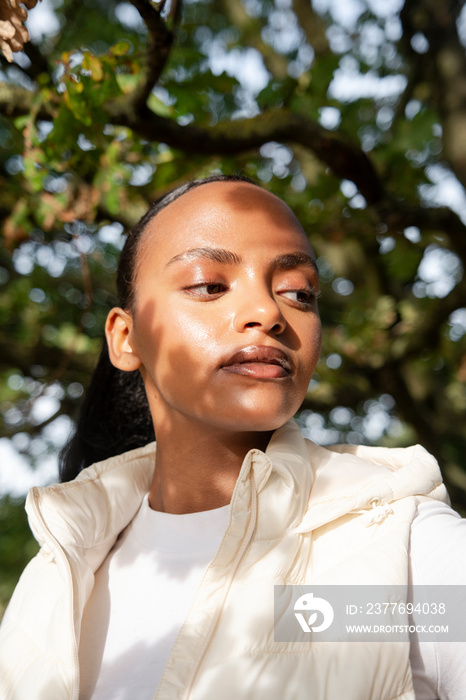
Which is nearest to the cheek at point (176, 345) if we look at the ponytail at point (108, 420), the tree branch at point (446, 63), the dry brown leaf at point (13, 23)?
the ponytail at point (108, 420)

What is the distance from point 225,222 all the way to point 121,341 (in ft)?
2.16

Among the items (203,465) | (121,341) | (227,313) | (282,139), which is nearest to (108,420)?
(121,341)

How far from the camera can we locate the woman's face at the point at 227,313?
1.79 meters

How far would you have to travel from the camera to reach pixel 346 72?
5.61m

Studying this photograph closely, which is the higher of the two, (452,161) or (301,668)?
(452,161)

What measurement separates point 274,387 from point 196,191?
2.75 feet

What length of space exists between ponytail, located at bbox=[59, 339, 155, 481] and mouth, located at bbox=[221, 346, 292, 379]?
3.35 ft

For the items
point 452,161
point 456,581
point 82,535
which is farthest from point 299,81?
point 456,581

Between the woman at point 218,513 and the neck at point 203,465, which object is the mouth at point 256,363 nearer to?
the woman at point 218,513

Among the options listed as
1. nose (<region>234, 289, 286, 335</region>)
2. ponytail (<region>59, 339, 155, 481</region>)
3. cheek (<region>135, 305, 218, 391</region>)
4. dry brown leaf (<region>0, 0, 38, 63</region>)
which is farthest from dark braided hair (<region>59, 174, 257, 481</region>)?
dry brown leaf (<region>0, 0, 38, 63</region>)

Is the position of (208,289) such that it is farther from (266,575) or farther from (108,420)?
(108,420)

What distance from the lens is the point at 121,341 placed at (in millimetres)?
2365

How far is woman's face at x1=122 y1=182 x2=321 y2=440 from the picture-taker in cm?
179

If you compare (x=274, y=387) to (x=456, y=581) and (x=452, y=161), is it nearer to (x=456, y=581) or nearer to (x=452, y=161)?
(x=456, y=581)
